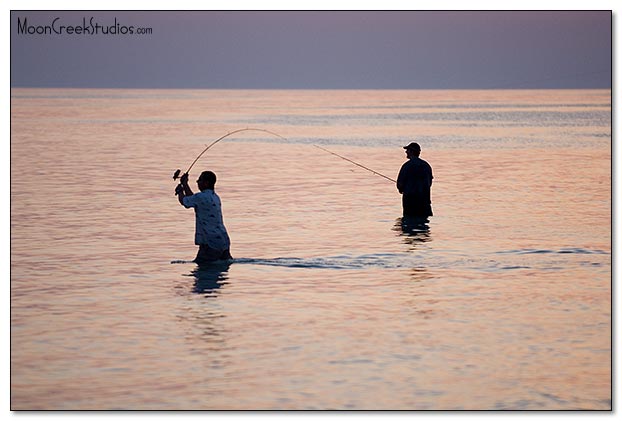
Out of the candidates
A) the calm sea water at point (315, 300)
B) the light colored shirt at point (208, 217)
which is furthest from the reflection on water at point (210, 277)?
the light colored shirt at point (208, 217)

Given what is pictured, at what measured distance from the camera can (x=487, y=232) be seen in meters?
16.0

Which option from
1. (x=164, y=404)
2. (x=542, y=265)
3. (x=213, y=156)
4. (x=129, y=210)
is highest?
(x=213, y=156)

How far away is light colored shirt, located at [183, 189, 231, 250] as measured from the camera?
39.5 feet

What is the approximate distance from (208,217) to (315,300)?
4.96ft

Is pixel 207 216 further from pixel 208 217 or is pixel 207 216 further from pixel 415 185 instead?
pixel 415 185

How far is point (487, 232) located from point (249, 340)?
22.6 ft

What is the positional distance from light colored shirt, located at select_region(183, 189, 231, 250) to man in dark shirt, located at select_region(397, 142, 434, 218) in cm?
377

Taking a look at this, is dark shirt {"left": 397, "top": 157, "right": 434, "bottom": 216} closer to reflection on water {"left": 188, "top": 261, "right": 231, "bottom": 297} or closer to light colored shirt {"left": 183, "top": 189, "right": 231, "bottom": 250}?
reflection on water {"left": 188, "top": 261, "right": 231, "bottom": 297}

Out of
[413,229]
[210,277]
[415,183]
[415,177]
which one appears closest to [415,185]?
[415,183]

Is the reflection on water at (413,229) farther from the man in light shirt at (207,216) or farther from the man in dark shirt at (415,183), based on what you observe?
the man in light shirt at (207,216)

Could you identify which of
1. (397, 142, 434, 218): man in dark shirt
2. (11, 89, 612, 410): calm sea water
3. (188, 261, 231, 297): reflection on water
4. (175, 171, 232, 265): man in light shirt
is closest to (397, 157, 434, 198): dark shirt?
(397, 142, 434, 218): man in dark shirt

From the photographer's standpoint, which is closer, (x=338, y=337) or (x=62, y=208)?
(x=338, y=337)
